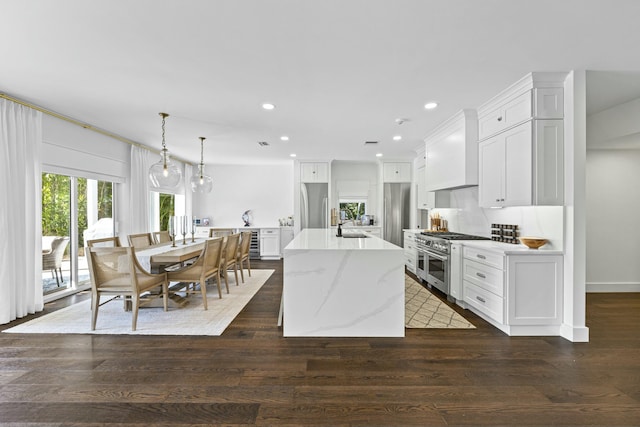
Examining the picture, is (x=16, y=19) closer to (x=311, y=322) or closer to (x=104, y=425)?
(x=104, y=425)

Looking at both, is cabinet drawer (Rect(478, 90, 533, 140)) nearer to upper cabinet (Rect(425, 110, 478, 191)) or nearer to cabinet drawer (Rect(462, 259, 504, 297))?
upper cabinet (Rect(425, 110, 478, 191))

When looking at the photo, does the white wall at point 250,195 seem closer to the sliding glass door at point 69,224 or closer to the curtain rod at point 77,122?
the curtain rod at point 77,122

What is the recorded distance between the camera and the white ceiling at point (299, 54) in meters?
2.02

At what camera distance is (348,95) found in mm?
3467

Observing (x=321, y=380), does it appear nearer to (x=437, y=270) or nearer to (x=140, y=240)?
(x=437, y=270)

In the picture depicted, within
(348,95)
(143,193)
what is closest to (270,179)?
(143,193)

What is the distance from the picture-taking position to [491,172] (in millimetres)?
3736

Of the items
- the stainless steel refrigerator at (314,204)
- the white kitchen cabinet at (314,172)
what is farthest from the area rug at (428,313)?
the white kitchen cabinet at (314,172)

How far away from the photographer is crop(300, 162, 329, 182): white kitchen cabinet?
24.4 feet

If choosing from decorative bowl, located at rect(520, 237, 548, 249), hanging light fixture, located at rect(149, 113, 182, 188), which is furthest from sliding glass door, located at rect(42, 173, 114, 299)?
decorative bowl, located at rect(520, 237, 548, 249)

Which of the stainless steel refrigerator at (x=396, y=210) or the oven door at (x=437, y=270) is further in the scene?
the stainless steel refrigerator at (x=396, y=210)

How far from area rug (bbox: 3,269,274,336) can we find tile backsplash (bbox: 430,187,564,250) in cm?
347

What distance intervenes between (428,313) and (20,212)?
4845 mm

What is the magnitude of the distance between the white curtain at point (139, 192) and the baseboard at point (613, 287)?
24.3 feet
